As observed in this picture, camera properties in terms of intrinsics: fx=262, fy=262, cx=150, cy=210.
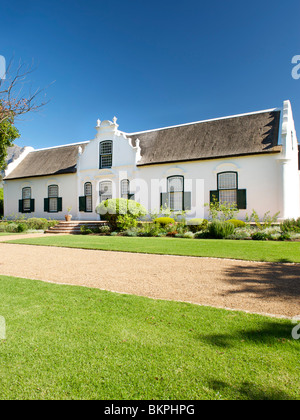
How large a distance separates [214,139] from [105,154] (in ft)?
28.4

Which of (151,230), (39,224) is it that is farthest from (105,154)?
(151,230)

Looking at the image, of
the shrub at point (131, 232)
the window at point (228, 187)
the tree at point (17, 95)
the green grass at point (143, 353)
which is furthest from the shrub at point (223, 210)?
the tree at point (17, 95)

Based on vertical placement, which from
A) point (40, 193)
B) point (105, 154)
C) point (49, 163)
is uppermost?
point (105, 154)

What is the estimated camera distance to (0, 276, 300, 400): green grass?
2.11 metres

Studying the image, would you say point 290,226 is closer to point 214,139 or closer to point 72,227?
point 214,139

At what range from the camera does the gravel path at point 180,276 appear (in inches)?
166

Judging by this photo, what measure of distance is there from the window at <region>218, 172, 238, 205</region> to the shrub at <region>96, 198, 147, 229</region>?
18.4 ft

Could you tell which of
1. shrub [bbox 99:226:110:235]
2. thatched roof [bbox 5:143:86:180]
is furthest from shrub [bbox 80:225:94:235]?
thatched roof [bbox 5:143:86:180]

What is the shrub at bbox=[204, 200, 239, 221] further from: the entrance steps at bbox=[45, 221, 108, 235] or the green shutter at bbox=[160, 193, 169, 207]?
the entrance steps at bbox=[45, 221, 108, 235]

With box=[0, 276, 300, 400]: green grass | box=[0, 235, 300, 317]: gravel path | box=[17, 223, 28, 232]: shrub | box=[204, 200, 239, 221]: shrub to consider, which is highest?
box=[204, 200, 239, 221]: shrub

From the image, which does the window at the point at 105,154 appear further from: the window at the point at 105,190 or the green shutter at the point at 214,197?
the green shutter at the point at 214,197

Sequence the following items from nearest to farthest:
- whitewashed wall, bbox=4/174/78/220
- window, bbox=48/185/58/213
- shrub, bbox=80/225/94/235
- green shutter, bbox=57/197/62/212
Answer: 1. shrub, bbox=80/225/94/235
2. whitewashed wall, bbox=4/174/78/220
3. green shutter, bbox=57/197/62/212
4. window, bbox=48/185/58/213

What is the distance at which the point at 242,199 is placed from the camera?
16.4 m
